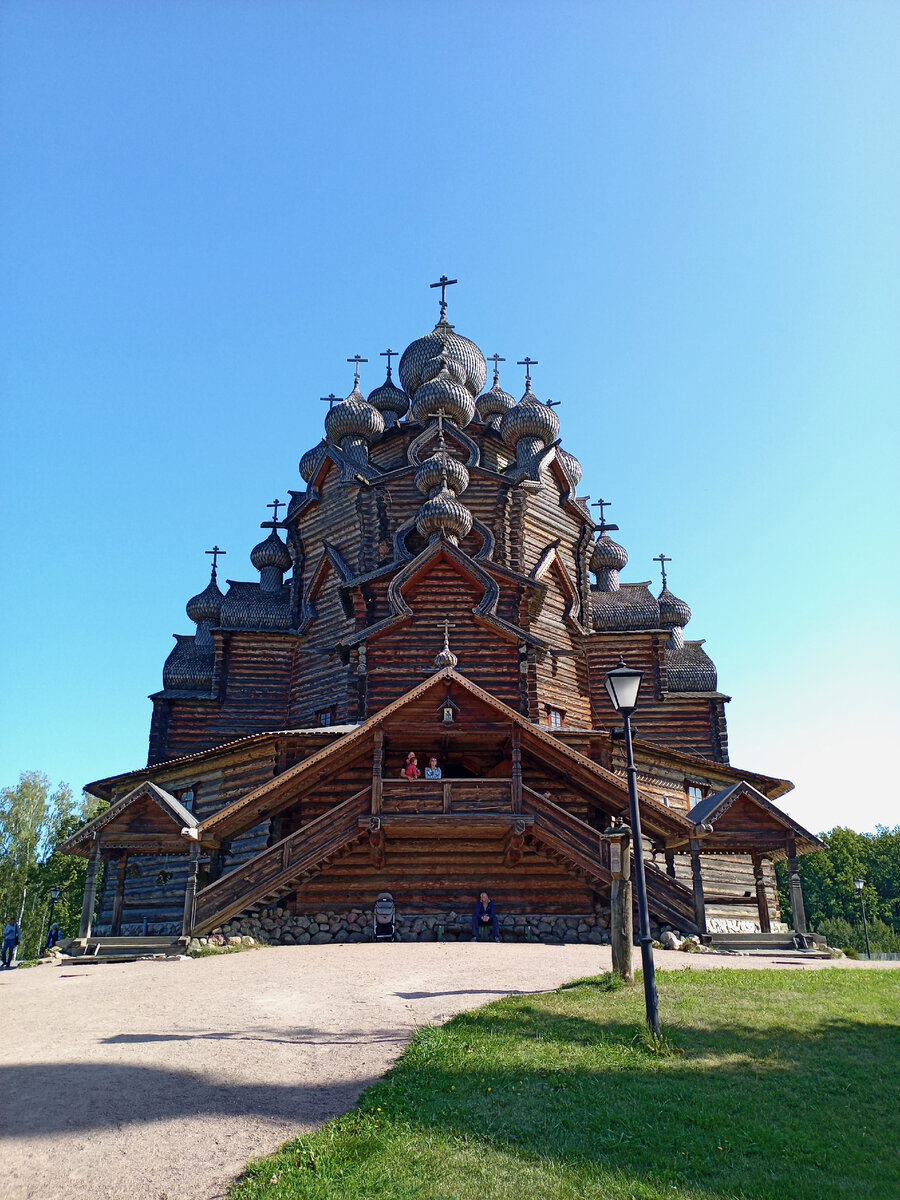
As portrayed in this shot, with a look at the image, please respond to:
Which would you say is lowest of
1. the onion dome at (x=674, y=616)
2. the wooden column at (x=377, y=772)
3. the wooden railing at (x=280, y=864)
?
the wooden railing at (x=280, y=864)

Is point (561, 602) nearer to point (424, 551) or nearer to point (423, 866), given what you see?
point (424, 551)

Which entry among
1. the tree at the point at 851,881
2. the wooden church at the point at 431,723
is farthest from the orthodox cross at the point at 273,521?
the tree at the point at 851,881

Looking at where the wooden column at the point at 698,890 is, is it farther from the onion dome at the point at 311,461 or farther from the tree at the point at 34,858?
the tree at the point at 34,858

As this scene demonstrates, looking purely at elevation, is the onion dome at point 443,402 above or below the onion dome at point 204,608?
above

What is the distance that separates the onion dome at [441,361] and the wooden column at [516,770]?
16539 millimetres

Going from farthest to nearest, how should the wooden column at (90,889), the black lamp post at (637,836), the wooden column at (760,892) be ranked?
the wooden column at (760,892) < the wooden column at (90,889) < the black lamp post at (637,836)

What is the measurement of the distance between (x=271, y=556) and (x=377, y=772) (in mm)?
14992

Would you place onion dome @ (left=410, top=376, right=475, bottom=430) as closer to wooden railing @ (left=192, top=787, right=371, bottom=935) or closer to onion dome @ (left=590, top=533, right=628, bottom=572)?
onion dome @ (left=590, top=533, right=628, bottom=572)

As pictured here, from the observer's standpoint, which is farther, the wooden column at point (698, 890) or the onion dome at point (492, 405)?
the onion dome at point (492, 405)

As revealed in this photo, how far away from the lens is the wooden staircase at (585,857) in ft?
49.1

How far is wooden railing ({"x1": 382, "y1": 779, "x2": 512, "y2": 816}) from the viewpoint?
15984mm

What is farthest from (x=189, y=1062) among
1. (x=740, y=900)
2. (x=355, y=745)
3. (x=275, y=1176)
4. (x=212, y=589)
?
(x=212, y=589)

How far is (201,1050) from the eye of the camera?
7.12 meters

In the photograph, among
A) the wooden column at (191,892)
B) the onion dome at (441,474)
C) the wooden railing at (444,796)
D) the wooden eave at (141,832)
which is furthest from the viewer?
the onion dome at (441,474)
